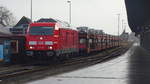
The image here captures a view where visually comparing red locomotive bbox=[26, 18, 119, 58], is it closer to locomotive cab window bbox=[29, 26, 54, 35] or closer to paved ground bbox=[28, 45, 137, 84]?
locomotive cab window bbox=[29, 26, 54, 35]

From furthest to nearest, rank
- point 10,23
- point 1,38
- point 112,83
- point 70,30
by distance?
1. point 10,23
2. point 70,30
3. point 1,38
4. point 112,83

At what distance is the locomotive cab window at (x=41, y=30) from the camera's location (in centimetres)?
2219

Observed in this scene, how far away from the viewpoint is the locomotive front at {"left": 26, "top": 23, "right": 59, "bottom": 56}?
21.8m

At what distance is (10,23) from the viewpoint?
332 feet

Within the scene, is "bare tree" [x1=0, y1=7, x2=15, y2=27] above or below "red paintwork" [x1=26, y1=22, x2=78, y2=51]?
above

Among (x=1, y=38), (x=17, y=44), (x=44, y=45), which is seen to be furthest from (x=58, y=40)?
(x=1, y=38)

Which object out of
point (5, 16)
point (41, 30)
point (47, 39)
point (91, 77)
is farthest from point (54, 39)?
point (5, 16)

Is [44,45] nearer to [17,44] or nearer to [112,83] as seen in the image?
[17,44]

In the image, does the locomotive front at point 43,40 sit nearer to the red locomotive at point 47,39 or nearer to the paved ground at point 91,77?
the red locomotive at point 47,39

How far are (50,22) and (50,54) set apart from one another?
2.48 metres

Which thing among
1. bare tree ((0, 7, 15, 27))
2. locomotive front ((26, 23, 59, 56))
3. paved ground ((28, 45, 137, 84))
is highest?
bare tree ((0, 7, 15, 27))

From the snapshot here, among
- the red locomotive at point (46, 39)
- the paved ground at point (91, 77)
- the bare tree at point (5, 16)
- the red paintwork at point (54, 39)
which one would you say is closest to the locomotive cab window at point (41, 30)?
the red locomotive at point (46, 39)

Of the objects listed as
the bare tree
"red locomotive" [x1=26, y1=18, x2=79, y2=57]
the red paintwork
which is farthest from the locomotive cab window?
the bare tree

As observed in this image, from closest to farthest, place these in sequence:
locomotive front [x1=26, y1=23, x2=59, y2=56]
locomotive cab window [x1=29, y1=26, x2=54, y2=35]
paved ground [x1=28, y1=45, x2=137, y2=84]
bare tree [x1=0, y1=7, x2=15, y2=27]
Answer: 1. paved ground [x1=28, y1=45, x2=137, y2=84]
2. locomotive front [x1=26, y1=23, x2=59, y2=56]
3. locomotive cab window [x1=29, y1=26, x2=54, y2=35]
4. bare tree [x1=0, y1=7, x2=15, y2=27]
